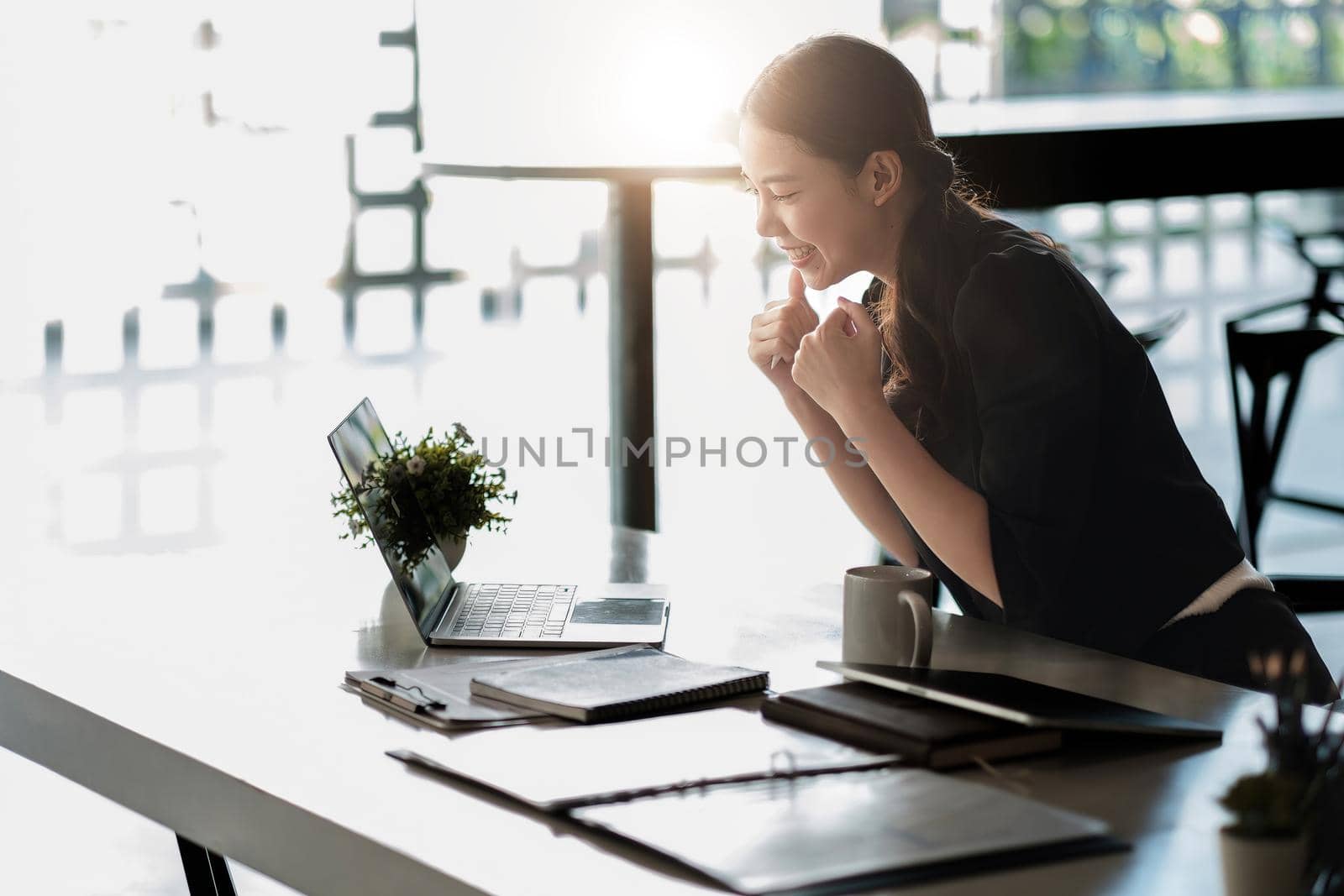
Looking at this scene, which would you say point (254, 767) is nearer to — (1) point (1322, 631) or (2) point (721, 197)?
(1) point (1322, 631)

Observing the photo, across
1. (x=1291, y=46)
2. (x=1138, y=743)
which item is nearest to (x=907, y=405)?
(x=1138, y=743)

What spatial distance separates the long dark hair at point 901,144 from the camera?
1.63m

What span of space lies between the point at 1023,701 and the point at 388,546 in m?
0.64

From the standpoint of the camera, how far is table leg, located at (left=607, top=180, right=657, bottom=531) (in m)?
2.38

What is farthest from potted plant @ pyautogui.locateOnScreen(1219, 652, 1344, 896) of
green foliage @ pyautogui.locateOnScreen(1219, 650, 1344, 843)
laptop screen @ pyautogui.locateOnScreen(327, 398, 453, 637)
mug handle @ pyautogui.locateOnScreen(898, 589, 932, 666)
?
laptop screen @ pyautogui.locateOnScreen(327, 398, 453, 637)

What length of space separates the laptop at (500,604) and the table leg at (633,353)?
0.83 metres

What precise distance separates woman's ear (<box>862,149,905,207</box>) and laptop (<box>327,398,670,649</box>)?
1.56 feet

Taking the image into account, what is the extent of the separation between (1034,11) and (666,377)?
6.13ft

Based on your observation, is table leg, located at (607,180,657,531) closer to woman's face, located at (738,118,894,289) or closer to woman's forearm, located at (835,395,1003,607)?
woman's face, located at (738,118,894,289)

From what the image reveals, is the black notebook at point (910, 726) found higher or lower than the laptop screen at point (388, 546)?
lower

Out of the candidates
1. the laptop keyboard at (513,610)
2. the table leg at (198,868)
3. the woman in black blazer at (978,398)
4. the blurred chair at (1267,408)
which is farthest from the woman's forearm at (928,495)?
the blurred chair at (1267,408)

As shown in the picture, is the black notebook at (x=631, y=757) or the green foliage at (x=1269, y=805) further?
the black notebook at (x=631, y=757)

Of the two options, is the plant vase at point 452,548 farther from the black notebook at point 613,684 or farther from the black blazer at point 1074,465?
the black blazer at point 1074,465

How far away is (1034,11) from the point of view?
205 inches
